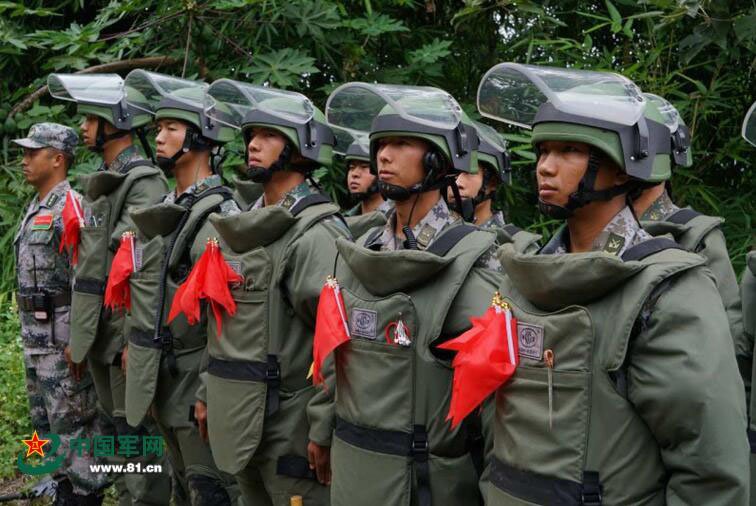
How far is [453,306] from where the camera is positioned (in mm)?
3027

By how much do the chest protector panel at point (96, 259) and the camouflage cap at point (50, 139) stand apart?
0.82m

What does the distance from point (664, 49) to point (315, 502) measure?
4.42 metres

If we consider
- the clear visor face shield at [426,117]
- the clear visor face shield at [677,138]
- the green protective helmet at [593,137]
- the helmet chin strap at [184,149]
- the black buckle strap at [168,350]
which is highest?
the green protective helmet at [593,137]

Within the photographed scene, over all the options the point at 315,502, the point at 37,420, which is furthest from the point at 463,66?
the point at 315,502

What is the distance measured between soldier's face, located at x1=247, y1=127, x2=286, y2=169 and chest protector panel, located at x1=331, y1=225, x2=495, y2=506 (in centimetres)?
132

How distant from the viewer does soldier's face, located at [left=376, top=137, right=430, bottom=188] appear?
3.33 m

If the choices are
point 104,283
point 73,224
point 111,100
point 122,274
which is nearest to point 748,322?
point 122,274

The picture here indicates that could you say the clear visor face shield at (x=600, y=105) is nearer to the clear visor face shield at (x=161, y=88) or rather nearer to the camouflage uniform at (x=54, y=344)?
the clear visor face shield at (x=161, y=88)

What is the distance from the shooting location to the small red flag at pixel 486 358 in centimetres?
251

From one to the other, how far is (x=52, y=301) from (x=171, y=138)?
1673 millimetres

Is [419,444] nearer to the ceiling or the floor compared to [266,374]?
nearer to the ceiling

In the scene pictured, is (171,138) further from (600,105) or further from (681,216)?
(600,105)

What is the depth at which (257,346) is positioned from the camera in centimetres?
397

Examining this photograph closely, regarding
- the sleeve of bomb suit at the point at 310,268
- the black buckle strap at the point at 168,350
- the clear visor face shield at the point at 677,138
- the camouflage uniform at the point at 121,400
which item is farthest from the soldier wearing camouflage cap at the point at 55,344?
the clear visor face shield at the point at 677,138
